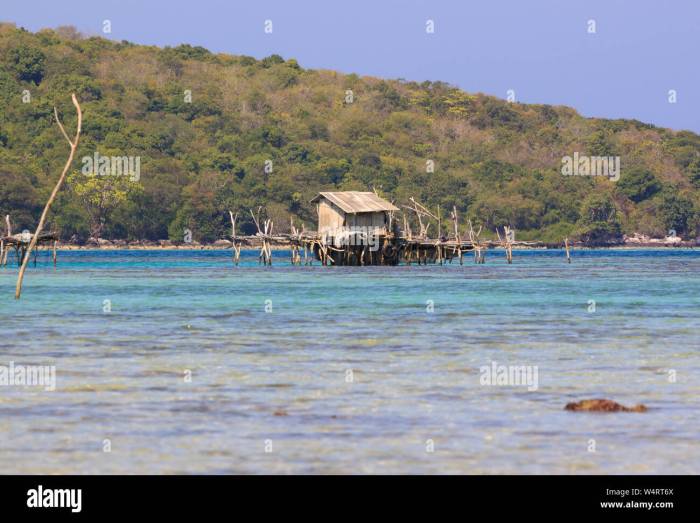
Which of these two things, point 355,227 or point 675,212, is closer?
point 355,227

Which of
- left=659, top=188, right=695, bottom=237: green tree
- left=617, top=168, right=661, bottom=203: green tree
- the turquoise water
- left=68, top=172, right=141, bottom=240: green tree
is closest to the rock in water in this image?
the turquoise water

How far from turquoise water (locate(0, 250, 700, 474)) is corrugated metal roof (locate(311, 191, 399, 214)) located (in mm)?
39325

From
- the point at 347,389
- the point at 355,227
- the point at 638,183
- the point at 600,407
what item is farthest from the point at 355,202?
the point at 638,183

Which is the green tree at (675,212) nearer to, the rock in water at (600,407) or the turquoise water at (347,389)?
the turquoise water at (347,389)

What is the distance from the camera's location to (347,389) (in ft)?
73.0

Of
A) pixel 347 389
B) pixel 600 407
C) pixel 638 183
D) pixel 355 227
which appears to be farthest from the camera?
pixel 638 183

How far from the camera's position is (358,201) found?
293 feet

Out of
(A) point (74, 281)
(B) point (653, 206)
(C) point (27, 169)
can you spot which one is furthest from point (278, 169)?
(A) point (74, 281)

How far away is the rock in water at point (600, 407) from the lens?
64.1 ft

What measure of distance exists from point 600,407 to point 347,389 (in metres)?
4.63

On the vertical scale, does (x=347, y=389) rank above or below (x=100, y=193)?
below
